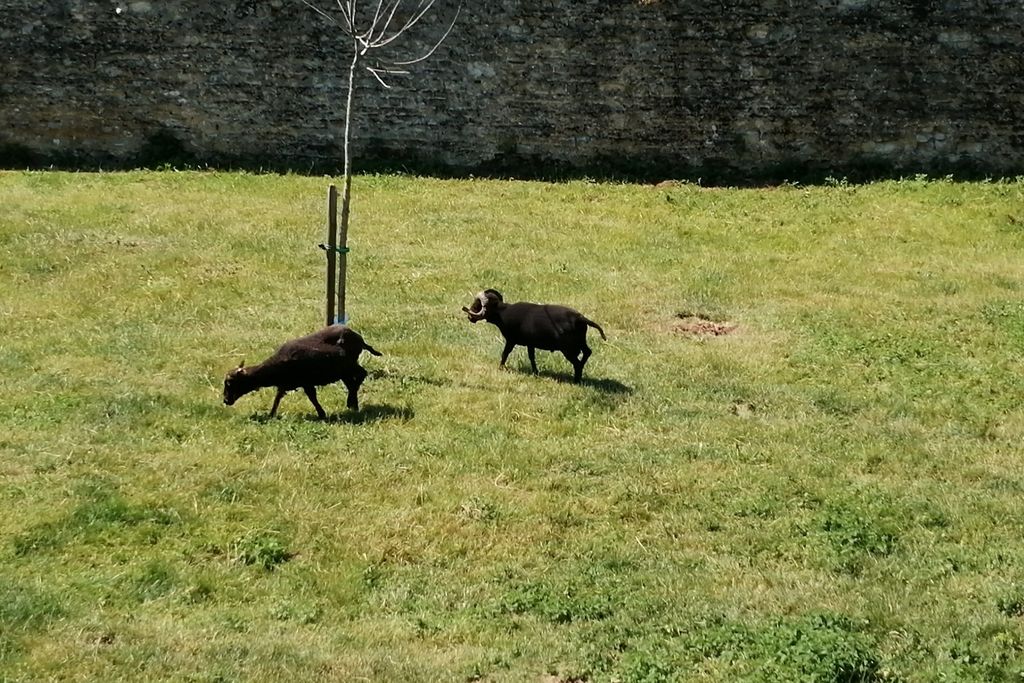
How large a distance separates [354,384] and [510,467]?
141 centimetres

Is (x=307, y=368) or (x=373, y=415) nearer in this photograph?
(x=307, y=368)

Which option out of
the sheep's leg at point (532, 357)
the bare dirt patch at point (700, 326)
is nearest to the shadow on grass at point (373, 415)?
the sheep's leg at point (532, 357)

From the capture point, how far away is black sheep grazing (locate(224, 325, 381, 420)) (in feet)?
27.5

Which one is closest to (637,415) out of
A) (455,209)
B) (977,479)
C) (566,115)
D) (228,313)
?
(977,479)

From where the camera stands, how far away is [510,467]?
790 cm

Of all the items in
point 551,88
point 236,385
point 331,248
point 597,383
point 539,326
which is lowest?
point 597,383

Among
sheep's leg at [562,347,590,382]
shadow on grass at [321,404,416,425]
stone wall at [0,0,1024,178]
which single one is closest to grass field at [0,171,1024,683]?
shadow on grass at [321,404,416,425]

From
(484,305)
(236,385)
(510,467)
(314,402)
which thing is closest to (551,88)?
(484,305)

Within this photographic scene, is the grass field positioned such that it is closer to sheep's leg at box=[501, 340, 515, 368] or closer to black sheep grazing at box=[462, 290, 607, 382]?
sheep's leg at box=[501, 340, 515, 368]

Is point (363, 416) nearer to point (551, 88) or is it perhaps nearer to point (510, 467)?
point (510, 467)

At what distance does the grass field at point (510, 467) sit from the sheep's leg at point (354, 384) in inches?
6.7

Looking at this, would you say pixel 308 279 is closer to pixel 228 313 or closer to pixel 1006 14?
pixel 228 313

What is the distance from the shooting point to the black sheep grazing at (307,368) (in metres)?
8.37

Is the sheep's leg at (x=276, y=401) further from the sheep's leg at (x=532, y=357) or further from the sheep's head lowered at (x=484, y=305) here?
the sheep's leg at (x=532, y=357)
